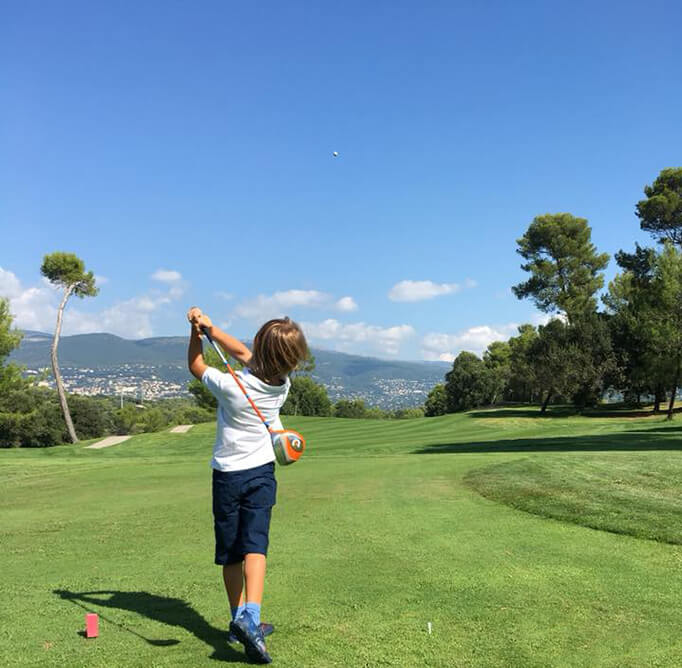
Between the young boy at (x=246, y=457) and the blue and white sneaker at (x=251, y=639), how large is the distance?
1.23 ft

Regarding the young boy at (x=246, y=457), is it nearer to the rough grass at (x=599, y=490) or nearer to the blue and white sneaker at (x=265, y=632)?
the blue and white sneaker at (x=265, y=632)

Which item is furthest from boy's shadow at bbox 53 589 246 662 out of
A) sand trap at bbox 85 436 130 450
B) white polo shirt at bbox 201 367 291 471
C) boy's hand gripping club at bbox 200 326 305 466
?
sand trap at bbox 85 436 130 450

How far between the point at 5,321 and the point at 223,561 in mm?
33778

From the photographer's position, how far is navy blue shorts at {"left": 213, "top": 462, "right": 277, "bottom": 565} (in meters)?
4.21

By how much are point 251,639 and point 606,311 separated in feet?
173

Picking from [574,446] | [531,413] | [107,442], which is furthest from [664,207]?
[107,442]

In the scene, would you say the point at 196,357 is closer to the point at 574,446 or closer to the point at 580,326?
the point at 574,446

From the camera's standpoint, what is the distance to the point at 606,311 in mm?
50688

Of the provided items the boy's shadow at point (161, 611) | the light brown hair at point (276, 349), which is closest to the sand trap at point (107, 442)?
the boy's shadow at point (161, 611)

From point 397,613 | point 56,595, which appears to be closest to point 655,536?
point 397,613

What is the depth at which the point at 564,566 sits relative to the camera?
5.64 metres

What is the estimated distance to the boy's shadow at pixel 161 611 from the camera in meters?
3.98

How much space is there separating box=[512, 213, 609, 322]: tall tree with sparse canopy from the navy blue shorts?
5245 centimetres

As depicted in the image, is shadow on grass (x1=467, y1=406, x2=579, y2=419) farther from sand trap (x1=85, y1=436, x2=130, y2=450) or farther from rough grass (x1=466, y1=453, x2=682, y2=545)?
rough grass (x1=466, y1=453, x2=682, y2=545)
